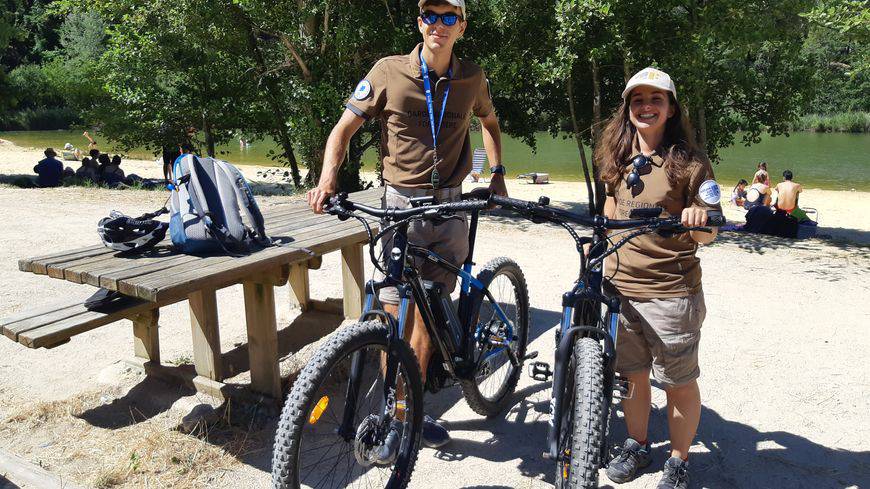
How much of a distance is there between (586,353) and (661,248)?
666 millimetres

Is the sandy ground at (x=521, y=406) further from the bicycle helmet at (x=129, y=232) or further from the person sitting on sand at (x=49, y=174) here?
the person sitting on sand at (x=49, y=174)

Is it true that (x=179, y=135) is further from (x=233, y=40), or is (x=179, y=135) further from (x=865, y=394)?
(x=865, y=394)

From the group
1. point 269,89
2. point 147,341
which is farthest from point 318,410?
point 269,89

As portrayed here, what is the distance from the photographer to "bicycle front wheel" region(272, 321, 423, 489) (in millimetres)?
2514

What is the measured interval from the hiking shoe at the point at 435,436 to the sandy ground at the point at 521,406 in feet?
0.16

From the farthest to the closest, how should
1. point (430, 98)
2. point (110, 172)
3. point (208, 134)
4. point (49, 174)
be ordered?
point (110, 172), point (208, 134), point (49, 174), point (430, 98)

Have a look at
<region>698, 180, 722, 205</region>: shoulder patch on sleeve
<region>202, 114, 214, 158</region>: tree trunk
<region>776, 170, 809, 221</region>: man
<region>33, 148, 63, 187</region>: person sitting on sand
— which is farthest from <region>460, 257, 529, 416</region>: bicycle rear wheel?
<region>33, 148, 63, 187</region>: person sitting on sand

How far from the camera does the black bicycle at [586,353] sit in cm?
244

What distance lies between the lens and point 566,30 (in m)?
10.6

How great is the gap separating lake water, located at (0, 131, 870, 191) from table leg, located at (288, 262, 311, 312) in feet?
57.9

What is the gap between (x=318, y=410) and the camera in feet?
8.49

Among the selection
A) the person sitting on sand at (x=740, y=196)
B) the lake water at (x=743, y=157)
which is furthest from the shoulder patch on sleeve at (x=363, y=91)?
the lake water at (x=743, y=157)

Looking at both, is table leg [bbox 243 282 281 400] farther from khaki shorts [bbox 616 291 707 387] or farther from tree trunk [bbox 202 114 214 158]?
tree trunk [bbox 202 114 214 158]

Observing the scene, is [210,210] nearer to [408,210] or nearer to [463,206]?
[408,210]
